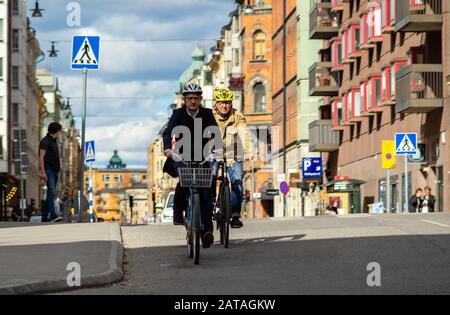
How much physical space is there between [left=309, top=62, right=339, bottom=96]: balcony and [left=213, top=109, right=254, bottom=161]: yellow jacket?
5384 cm

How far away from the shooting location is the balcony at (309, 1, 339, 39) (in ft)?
234

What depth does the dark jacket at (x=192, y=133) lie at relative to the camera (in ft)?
48.9

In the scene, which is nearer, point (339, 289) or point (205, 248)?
point (339, 289)

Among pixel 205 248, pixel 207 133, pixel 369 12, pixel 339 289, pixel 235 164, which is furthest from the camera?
pixel 369 12

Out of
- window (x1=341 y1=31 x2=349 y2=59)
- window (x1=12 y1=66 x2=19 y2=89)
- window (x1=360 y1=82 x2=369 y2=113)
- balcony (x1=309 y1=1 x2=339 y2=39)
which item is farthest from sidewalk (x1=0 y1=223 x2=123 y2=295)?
window (x1=12 y1=66 x2=19 y2=89)

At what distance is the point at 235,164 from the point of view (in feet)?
59.0

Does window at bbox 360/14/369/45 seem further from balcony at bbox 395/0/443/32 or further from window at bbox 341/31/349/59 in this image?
balcony at bbox 395/0/443/32

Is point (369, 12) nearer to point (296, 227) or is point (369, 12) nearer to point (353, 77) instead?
point (353, 77)

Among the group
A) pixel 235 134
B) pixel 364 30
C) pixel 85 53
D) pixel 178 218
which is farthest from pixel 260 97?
pixel 178 218

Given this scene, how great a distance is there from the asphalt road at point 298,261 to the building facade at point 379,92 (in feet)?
85.3


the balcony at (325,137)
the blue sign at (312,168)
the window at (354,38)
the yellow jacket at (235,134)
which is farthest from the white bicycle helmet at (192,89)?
the blue sign at (312,168)
